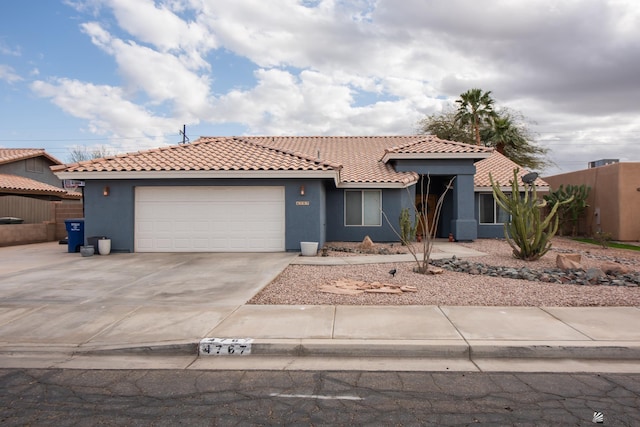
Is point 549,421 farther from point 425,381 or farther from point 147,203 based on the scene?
point 147,203

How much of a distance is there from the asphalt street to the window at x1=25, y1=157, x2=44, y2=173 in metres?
28.7

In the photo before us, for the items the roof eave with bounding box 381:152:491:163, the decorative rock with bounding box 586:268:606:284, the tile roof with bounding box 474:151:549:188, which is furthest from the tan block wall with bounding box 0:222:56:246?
the decorative rock with bounding box 586:268:606:284

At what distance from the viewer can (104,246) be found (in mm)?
14953

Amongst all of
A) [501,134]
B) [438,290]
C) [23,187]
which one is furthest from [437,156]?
[23,187]

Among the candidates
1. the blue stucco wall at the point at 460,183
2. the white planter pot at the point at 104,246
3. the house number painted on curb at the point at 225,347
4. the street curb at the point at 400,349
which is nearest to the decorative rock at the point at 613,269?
the street curb at the point at 400,349

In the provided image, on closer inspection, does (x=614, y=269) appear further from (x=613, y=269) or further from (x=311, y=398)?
(x=311, y=398)

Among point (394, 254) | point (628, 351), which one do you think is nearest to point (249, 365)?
point (628, 351)

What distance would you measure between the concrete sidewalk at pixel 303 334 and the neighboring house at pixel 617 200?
16027mm

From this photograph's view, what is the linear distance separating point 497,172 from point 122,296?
19281 mm

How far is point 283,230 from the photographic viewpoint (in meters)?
15.5

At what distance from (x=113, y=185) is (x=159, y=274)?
599 centimetres

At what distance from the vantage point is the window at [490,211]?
70.6 feet

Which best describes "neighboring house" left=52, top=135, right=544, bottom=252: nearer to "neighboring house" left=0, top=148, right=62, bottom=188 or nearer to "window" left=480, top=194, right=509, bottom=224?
"window" left=480, top=194, right=509, bottom=224

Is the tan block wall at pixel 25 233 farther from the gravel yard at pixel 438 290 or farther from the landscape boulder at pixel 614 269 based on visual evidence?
the landscape boulder at pixel 614 269
